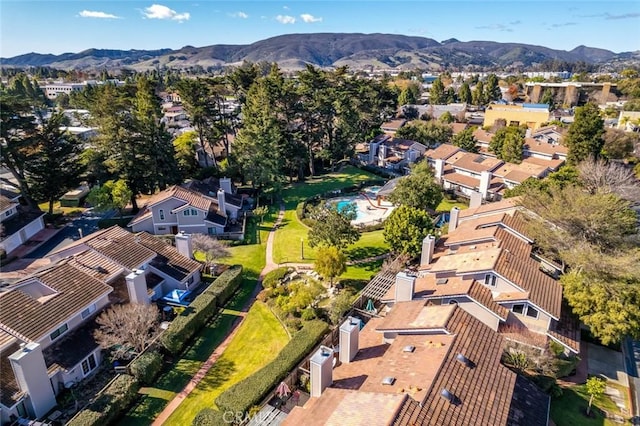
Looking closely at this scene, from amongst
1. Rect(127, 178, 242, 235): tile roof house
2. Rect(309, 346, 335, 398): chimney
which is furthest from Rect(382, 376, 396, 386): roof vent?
Rect(127, 178, 242, 235): tile roof house

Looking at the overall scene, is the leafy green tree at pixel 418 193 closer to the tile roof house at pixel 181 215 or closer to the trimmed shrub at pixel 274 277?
the trimmed shrub at pixel 274 277

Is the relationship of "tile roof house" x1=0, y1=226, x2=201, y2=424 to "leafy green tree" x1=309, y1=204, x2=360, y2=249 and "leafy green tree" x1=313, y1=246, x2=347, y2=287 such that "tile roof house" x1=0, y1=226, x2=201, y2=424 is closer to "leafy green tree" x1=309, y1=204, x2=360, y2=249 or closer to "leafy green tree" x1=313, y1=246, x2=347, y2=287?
"leafy green tree" x1=313, y1=246, x2=347, y2=287

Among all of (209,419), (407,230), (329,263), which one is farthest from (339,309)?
(209,419)

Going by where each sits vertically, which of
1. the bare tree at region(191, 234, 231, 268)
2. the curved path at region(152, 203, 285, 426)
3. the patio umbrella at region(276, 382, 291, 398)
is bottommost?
the curved path at region(152, 203, 285, 426)

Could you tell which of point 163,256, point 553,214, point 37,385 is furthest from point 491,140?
point 37,385

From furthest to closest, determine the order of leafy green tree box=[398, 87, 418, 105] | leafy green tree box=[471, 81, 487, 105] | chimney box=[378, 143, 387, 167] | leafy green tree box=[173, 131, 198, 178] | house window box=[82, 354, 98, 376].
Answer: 1. leafy green tree box=[471, 81, 487, 105]
2. leafy green tree box=[398, 87, 418, 105]
3. chimney box=[378, 143, 387, 167]
4. leafy green tree box=[173, 131, 198, 178]
5. house window box=[82, 354, 98, 376]

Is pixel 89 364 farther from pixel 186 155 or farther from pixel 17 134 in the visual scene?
pixel 186 155

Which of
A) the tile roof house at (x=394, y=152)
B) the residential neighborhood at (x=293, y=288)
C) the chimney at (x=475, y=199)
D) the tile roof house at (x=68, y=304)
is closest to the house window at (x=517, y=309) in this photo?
the residential neighborhood at (x=293, y=288)
